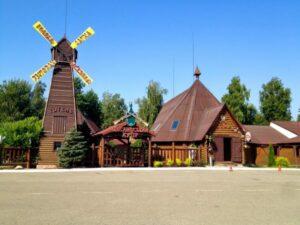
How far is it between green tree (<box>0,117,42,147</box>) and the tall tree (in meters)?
31.9

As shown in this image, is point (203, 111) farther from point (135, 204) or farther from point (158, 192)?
point (135, 204)

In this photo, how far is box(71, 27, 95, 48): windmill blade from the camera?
32.9 meters

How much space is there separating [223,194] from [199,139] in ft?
62.3

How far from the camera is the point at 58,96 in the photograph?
30.6 metres

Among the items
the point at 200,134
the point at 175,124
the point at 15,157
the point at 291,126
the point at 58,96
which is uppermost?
the point at 58,96

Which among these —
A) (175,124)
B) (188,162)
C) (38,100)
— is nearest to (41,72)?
(175,124)

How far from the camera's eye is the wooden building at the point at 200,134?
29641 millimetres

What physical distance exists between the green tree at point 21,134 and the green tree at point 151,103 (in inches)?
1147

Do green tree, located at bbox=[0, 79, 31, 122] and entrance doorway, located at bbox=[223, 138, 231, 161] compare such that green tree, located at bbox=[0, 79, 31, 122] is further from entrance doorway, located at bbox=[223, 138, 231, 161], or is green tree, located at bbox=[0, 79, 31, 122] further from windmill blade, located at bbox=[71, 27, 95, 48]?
entrance doorway, located at bbox=[223, 138, 231, 161]

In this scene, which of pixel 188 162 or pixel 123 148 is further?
pixel 188 162

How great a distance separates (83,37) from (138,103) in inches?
1067

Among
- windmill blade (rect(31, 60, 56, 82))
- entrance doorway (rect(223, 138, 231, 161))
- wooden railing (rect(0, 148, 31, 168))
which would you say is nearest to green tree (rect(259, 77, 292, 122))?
entrance doorway (rect(223, 138, 231, 161))

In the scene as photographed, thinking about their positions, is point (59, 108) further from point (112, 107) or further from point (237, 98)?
point (112, 107)

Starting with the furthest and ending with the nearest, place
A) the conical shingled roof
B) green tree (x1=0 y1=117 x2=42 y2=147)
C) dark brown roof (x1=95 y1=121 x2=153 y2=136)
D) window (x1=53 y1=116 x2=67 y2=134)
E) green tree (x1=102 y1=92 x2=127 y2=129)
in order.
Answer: green tree (x1=102 y1=92 x2=127 y2=129) < the conical shingled roof < window (x1=53 y1=116 x2=67 y2=134) < green tree (x1=0 y1=117 x2=42 y2=147) < dark brown roof (x1=95 y1=121 x2=153 y2=136)
